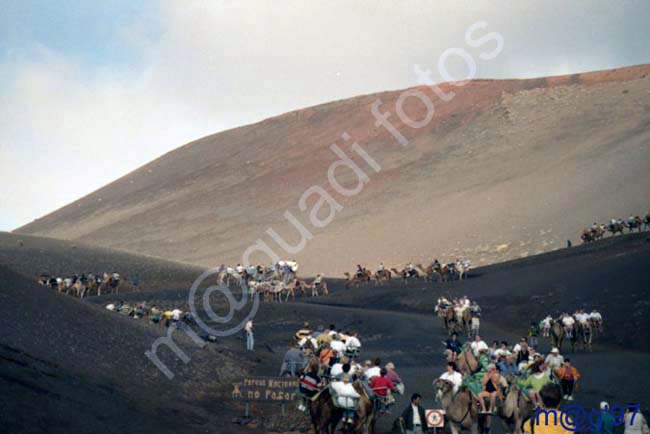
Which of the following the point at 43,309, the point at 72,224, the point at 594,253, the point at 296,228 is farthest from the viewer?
the point at 72,224

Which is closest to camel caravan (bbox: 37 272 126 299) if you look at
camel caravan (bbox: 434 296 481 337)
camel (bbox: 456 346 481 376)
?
camel caravan (bbox: 434 296 481 337)

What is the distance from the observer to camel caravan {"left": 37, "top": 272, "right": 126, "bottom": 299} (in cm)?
4575

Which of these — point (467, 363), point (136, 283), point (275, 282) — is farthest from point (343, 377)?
point (136, 283)

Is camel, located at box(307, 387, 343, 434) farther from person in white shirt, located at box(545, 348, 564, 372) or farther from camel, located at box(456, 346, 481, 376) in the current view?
person in white shirt, located at box(545, 348, 564, 372)

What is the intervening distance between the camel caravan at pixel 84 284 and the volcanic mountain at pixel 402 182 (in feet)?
87.5

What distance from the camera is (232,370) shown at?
25.8 m

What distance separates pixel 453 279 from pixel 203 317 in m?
16.1

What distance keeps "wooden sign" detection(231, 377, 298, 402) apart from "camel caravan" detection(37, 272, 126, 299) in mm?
27517

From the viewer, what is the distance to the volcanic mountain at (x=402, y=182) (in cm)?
7256

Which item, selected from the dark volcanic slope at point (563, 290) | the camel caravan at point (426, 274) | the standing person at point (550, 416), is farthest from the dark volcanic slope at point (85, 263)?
the standing person at point (550, 416)

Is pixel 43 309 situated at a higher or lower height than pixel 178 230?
lower

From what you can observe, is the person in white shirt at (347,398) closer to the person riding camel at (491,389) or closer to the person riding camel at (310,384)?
the person riding camel at (310,384)

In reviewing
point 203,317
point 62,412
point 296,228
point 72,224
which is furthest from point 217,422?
point 72,224

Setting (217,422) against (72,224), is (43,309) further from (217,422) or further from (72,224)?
(72,224)
